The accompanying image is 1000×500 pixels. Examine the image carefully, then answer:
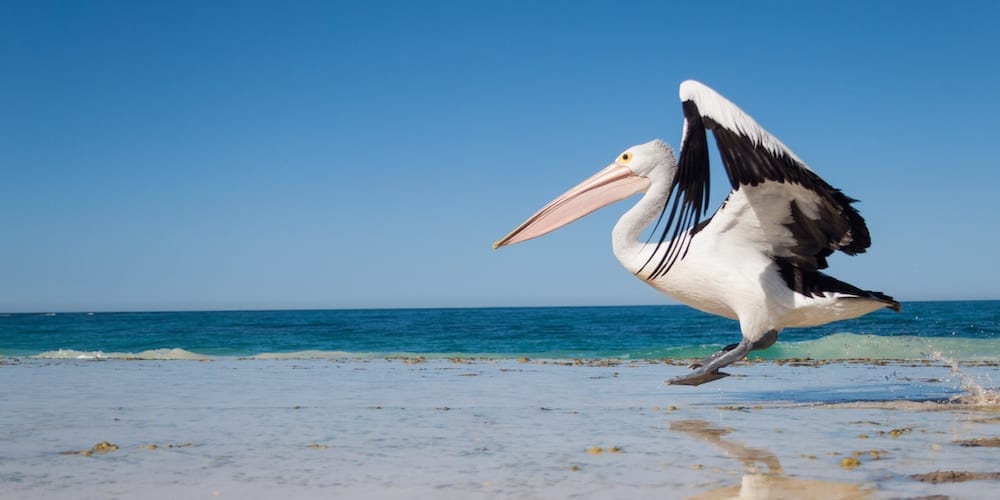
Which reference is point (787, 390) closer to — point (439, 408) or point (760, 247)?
point (760, 247)

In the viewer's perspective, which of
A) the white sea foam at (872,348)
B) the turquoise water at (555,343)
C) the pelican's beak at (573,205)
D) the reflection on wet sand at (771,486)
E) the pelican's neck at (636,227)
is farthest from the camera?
the turquoise water at (555,343)

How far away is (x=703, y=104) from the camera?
5.09 metres

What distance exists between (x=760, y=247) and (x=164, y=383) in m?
5.65

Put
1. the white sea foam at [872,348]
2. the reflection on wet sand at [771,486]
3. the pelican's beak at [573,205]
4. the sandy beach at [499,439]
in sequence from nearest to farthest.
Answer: the reflection on wet sand at [771,486], the sandy beach at [499,439], the pelican's beak at [573,205], the white sea foam at [872,348]

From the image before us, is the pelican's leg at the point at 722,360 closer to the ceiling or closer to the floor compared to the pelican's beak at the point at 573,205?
closer to the floor

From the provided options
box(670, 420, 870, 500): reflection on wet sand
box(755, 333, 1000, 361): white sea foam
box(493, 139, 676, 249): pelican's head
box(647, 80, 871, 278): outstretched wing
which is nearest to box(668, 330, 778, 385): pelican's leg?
box(647, 80, 871, 278): outstretched wing

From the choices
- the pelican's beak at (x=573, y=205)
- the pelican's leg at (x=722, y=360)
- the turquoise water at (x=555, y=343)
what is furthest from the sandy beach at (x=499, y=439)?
the turquoise water at (x=555, y=343)

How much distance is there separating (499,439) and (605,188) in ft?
9.43

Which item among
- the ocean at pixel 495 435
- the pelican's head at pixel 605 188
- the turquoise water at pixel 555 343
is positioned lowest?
the turquoise water at pixel 555 343

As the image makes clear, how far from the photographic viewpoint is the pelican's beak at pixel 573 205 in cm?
687

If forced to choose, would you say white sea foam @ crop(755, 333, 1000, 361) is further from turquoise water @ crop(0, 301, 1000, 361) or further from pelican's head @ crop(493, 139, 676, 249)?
pelican's head @ crop(493, 139, 676, 249)

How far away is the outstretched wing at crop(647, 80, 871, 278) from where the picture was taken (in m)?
5.02

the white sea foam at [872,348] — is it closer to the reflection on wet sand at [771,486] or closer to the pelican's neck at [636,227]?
the pelican's neck at [636,227]

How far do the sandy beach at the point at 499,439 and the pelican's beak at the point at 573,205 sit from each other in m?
1.31
